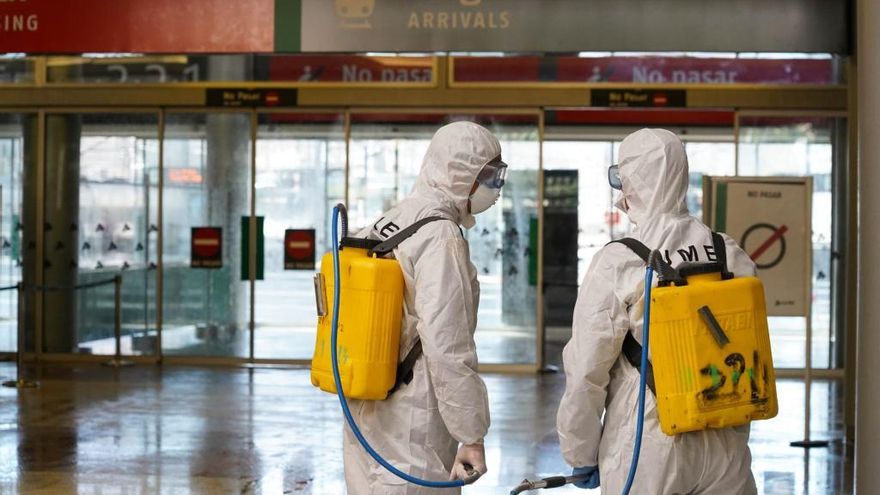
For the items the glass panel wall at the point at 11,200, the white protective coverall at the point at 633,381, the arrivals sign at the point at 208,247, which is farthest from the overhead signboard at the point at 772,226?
the glass panel wall at the point at 11,200

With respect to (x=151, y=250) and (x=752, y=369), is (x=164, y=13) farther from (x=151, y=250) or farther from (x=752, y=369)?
(x=151, y=250)

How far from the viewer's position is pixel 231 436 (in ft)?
27.5

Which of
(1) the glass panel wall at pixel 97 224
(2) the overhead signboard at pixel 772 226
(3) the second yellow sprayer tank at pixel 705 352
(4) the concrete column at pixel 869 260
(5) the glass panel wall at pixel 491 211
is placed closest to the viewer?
(3) the second yellow sprayer tank at pixel 705 352

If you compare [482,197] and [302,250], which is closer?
[482,197]

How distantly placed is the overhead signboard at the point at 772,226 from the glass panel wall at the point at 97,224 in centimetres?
656

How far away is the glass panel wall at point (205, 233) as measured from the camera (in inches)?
497

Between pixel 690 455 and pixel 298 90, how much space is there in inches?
372

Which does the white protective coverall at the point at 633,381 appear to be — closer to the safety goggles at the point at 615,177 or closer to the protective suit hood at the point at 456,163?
the safety goggles at the point at 615,177

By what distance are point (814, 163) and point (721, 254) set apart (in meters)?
9.46

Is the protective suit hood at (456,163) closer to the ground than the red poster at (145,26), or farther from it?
closer to the ground

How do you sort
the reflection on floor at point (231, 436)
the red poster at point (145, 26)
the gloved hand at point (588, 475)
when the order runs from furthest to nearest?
the reflection on floor at point (231, 436)
the red poster at point (145, 26)
the gloved hand at point (588, 475)

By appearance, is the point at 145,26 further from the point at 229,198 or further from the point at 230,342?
the point at 230,342

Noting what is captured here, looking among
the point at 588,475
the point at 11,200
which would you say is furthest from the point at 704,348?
the point at 11,200

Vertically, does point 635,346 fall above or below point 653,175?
below
